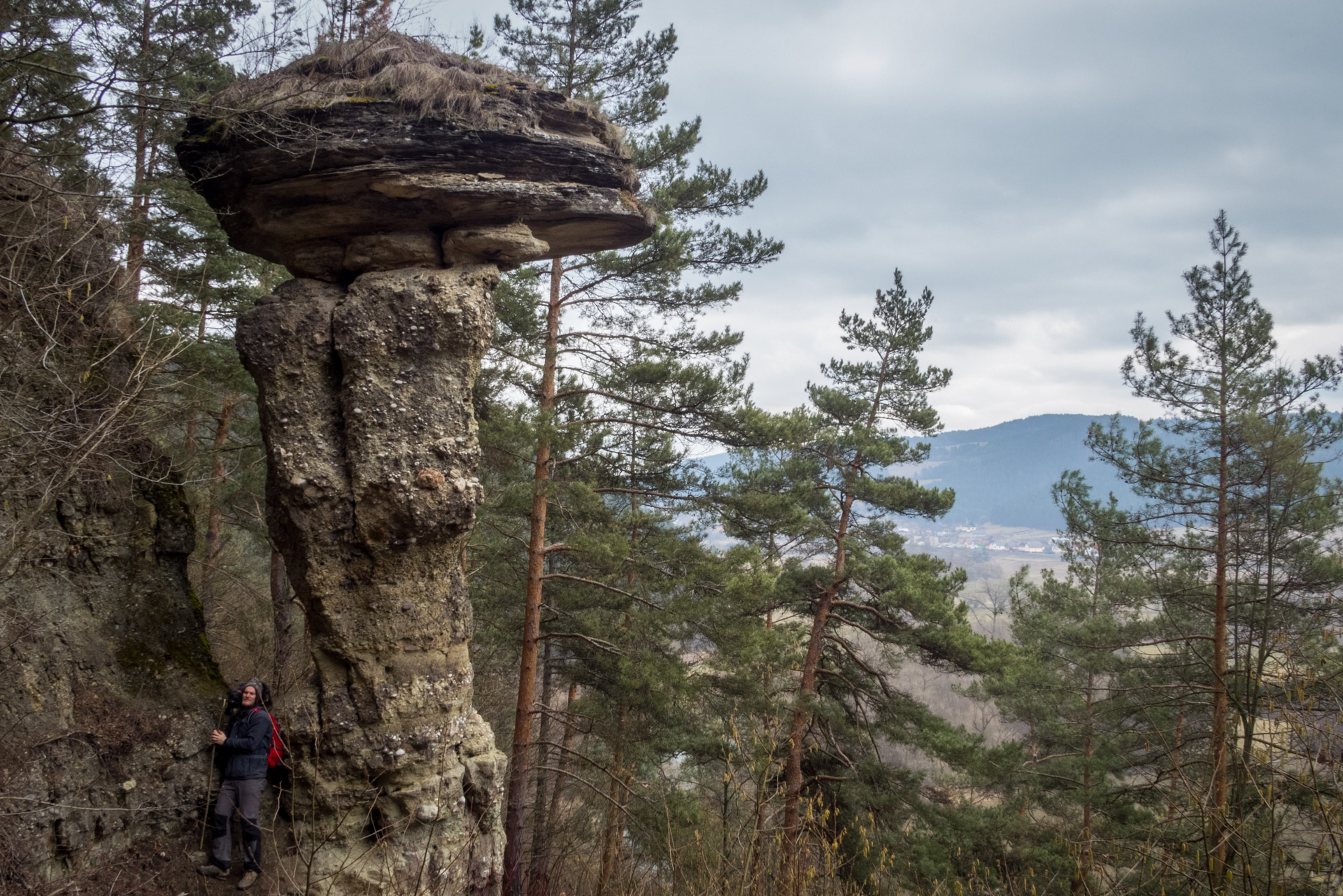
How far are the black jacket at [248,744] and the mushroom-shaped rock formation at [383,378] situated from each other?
0.30m

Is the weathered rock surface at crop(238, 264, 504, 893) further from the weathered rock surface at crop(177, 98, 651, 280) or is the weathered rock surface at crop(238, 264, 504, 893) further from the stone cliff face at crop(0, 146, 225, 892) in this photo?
the stone cliff face at crop(0, 146, 225, 892)

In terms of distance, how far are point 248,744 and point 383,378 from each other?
311 centimetres

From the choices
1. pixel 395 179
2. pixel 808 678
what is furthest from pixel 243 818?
pixel 808 678

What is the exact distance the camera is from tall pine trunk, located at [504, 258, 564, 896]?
8.33 metres

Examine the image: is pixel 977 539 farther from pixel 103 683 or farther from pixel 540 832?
pixel 103 683

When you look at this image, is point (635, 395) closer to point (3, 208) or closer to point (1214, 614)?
point (3, 208)

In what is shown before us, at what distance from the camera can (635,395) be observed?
29.9 ft

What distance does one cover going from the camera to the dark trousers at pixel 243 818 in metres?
5.81

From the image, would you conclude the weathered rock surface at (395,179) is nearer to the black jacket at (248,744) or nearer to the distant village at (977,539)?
the black jacket at (248,744)

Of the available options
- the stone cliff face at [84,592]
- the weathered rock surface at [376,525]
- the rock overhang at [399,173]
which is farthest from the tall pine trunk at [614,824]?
the rock overhang at [399,173]

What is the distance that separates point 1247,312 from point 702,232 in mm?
7294

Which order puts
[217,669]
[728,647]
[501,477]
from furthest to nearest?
[501,477] < [728,647] < [217,669]

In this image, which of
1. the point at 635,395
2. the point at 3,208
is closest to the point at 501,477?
the point at 635,395

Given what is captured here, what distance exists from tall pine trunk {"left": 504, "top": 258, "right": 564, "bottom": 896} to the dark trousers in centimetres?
286
